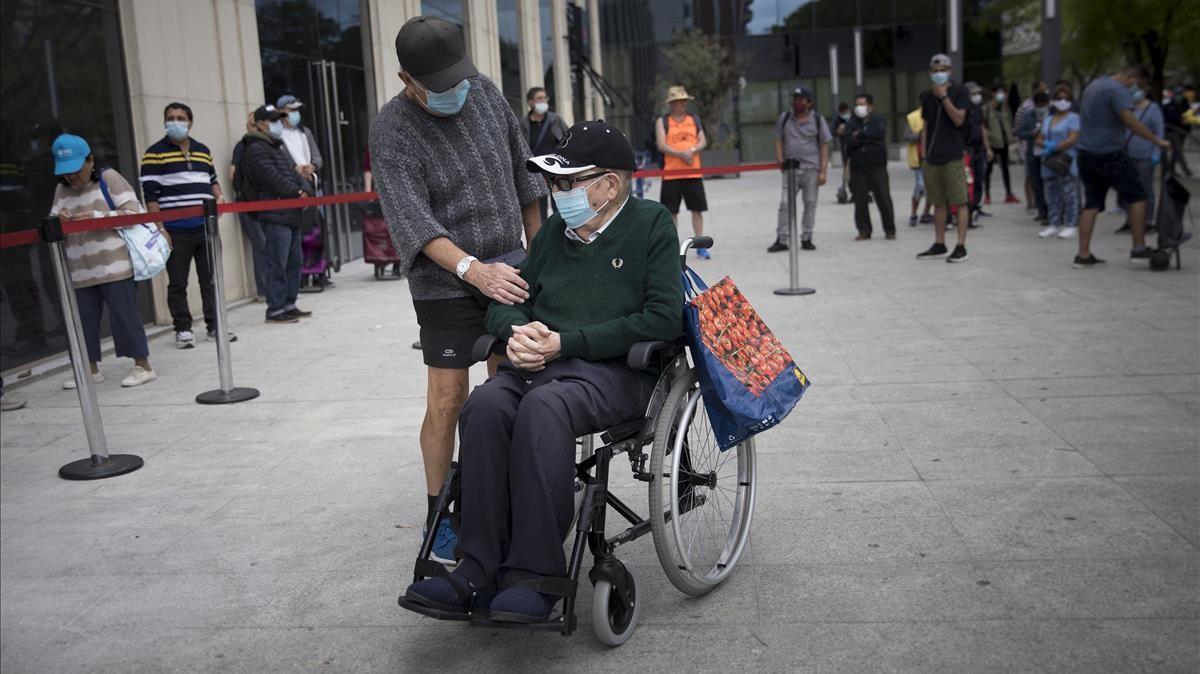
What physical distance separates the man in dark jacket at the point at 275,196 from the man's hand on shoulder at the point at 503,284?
251 inches

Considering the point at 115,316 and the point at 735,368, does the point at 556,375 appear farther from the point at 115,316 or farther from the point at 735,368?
the point at 115,316

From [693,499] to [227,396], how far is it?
4.00 meters

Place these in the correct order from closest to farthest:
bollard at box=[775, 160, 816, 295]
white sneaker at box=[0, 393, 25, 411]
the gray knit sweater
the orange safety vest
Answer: the gray knit sweater < white sneaker at box=[0, 393, 25, 411] < bollard at box=[775, 160, 816, 295] < the orange safety vest

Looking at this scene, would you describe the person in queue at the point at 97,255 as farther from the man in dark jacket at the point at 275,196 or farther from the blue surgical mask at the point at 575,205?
the blue surgical mask at the point at 575,205

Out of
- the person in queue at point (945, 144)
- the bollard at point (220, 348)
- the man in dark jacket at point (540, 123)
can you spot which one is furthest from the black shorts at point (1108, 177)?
the bollard at point (220, 348)

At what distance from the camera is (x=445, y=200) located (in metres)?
3.92

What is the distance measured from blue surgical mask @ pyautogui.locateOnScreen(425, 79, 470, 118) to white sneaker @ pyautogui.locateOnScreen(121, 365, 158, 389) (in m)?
4.45

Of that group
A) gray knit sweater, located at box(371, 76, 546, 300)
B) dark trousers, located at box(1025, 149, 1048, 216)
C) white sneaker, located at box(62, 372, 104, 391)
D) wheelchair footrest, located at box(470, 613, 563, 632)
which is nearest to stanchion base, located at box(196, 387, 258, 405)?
white sneaker, located at box(62, 372, 104, 391)

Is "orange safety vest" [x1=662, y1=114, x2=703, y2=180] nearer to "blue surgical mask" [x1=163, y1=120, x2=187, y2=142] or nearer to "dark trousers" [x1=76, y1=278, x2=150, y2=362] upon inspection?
"blue surgical mask" [x1=163, y1=120, x2=187, y2=142]

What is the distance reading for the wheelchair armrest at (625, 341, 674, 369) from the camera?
133 inches

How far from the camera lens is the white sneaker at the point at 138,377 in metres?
7.39

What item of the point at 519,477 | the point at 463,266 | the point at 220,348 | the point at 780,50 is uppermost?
the point at 780,50

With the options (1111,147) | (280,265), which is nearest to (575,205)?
(280,265)

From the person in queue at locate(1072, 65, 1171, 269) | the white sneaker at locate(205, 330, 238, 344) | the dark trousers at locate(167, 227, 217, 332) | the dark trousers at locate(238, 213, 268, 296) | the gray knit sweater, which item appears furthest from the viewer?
the dark trousers at locate(238, 213, 268, 296)
